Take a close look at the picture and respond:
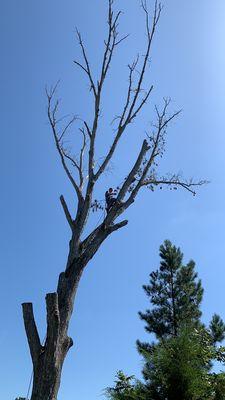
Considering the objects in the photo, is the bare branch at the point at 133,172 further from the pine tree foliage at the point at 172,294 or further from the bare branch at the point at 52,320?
the pine tree foliage at the point at 172,294

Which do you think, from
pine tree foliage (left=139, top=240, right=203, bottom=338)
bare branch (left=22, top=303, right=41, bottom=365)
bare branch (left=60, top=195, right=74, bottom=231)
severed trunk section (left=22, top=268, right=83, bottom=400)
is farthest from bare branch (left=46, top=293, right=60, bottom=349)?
pine tree foliage (left=139, top=240, right=203, bottom=338)

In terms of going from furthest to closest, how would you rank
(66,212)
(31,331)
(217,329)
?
1. (217,329)
2. (66,212)
3. (31,331)

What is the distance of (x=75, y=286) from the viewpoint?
698 cm

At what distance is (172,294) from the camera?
63.6 feet

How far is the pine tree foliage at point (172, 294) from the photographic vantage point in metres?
18.4

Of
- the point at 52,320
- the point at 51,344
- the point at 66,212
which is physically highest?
the point at 66,212

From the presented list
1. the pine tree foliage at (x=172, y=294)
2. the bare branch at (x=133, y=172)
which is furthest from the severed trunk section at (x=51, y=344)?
the pine tree foliage at (x=172, y=294)

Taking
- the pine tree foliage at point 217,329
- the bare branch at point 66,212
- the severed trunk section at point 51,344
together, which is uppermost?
the pine tree foliage at point 217,329

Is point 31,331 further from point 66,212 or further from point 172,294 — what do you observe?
point 172,294

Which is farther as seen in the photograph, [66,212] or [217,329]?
[217,329]

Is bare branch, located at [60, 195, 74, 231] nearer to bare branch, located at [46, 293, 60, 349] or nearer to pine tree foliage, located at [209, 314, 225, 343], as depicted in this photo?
bare branch, located at [46, 293, 60, 349]

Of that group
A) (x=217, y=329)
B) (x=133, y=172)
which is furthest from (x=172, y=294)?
(x=133, y=172)

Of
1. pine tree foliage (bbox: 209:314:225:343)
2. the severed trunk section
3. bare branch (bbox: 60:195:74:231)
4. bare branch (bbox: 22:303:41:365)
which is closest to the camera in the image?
the severed trunk section

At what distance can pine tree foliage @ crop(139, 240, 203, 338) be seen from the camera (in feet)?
60.2
